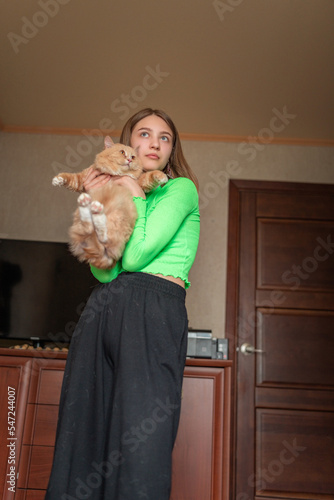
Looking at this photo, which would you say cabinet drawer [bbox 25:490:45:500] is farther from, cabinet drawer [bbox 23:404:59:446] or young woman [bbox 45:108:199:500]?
young woman [bbox 45:108:199:500]

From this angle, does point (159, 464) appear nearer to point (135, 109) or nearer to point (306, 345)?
point (306, 345)

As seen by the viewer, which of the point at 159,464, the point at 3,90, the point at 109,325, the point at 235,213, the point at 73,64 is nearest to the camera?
the point at 159,464

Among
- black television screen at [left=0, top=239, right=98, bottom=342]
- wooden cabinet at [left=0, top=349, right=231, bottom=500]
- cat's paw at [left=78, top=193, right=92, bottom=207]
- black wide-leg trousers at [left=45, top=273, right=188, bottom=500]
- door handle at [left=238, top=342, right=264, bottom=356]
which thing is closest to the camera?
black wide-leg trousers at [left=45, top=273, right=188, bottom=500]

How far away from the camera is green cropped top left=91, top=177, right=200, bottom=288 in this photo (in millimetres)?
1120

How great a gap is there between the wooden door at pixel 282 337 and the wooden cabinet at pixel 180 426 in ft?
3.33

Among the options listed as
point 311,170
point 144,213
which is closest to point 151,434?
point 144,213

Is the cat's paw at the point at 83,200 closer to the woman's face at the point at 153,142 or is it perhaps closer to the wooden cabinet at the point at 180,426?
the woman's face at the point at 153,142

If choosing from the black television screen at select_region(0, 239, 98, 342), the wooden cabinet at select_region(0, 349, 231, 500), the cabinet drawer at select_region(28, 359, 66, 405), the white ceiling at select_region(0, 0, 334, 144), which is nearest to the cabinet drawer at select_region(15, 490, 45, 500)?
the wooden cabinet at select_region(0, 349, 231, 500)

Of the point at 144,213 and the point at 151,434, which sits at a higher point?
the point at 144,213

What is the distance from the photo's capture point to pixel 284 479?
9.60 ft

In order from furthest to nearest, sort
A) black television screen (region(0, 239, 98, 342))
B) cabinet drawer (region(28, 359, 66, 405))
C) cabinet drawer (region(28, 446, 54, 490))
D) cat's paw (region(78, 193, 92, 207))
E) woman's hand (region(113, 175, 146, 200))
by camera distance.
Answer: black television screen (region(0, 239, 98, 342)) < cabinet drawer (region(28, 359, 66, 405)) < cabinet drawer (region(28, 446, 54, 490)) < woman's hand (region(113, 175, 146, 200)) < cat's paw (region(78, 193, 92, 207))

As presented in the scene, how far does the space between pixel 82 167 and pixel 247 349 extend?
1789mm

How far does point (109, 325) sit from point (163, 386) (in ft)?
0.61

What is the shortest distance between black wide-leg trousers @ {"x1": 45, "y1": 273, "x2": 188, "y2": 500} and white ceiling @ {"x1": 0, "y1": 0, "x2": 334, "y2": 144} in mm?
1852
